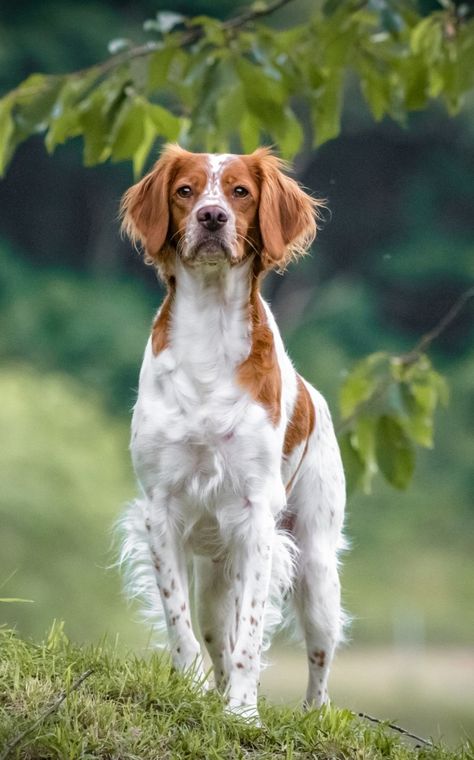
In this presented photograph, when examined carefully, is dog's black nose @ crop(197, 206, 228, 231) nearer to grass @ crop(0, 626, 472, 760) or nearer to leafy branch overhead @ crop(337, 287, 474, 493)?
leafy branch overhead @ crop(337, 287, 474, 493)

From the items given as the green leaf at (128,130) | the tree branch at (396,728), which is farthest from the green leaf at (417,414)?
the green leaf at (128,130)

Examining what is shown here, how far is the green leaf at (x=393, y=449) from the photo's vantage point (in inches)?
130

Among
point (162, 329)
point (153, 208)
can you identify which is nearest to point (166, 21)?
point (153, 208)

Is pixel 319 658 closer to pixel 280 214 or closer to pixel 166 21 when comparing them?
pixel 280 214

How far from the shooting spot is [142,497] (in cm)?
414

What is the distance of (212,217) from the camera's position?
12.4ft

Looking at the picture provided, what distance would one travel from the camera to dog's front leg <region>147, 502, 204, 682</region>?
3.91 m

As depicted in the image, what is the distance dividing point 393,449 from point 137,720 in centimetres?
91

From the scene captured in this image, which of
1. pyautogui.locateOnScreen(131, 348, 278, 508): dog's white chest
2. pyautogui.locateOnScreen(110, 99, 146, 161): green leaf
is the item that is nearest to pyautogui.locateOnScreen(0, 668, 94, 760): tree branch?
pyautogui.locateOnScreen(131, 348, 278, 508): dog's white chest

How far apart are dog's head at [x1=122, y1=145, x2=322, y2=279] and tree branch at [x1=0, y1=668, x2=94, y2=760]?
1.17 metres

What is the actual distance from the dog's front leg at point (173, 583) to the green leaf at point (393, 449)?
2.91 feet

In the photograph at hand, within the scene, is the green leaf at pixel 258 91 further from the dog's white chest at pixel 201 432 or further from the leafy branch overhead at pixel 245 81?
the dog's white chest at pixel 201 432

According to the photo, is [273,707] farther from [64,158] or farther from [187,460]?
[64,158]

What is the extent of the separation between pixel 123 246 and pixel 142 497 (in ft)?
26.6
